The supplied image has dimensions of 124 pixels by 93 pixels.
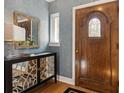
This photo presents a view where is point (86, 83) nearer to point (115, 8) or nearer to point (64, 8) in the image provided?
point (115, 8)

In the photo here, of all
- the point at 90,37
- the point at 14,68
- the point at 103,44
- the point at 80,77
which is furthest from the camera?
the point at 80,77

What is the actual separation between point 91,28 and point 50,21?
144 cm

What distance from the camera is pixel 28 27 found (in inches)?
116

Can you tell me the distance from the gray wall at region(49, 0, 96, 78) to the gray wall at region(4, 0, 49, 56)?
0.41 metres

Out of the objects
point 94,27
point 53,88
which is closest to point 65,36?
point 94,27

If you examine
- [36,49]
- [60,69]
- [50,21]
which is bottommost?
Answer: [60,69]

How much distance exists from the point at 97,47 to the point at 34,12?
1.91m

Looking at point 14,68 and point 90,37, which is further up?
point 90,37

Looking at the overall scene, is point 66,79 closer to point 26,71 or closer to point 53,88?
point 53,88

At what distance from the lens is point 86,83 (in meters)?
2.89

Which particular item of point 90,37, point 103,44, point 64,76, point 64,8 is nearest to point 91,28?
point 90,37

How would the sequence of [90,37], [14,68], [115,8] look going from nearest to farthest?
[14,68] < [115,8] < [90,37]

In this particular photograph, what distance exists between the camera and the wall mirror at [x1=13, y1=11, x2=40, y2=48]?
2.64 meters

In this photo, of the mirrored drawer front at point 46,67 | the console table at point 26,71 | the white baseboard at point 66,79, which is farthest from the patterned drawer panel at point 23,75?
the white baseboard at point 66,79
